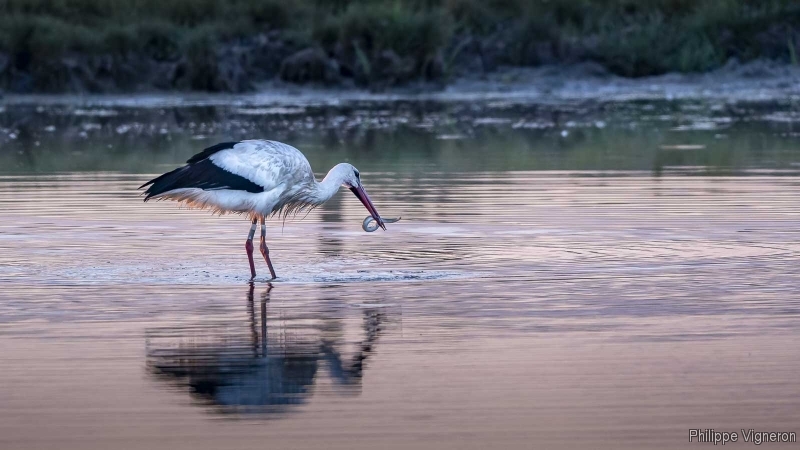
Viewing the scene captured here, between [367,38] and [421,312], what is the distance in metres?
26.3

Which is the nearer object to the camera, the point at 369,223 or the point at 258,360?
the point at 258,360

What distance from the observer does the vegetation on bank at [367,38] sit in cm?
3397

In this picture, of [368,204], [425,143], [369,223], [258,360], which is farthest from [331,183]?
[425,143]

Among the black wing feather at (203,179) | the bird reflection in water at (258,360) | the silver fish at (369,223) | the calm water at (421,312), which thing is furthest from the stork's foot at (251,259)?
the bird reflection in water at (258,360)

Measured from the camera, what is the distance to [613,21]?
38.4 metres

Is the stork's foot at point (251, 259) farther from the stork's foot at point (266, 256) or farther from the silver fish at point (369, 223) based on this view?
the silver fish at point (369, 223)

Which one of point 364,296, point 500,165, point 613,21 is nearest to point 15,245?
point 364,296

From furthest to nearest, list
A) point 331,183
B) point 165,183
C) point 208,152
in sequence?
point 331,183 < point 208,152 < point 165,183

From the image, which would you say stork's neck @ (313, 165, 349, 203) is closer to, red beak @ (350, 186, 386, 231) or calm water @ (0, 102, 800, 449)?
red beak @ (350, 186, 386, 231)

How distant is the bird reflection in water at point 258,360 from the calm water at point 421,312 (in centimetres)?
2

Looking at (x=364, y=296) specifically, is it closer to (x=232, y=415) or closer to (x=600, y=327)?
(x=600, y=327)

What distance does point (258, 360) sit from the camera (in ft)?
26.3

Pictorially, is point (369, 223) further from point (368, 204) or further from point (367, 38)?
point (367, 38)

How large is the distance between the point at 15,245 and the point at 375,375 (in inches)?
216
